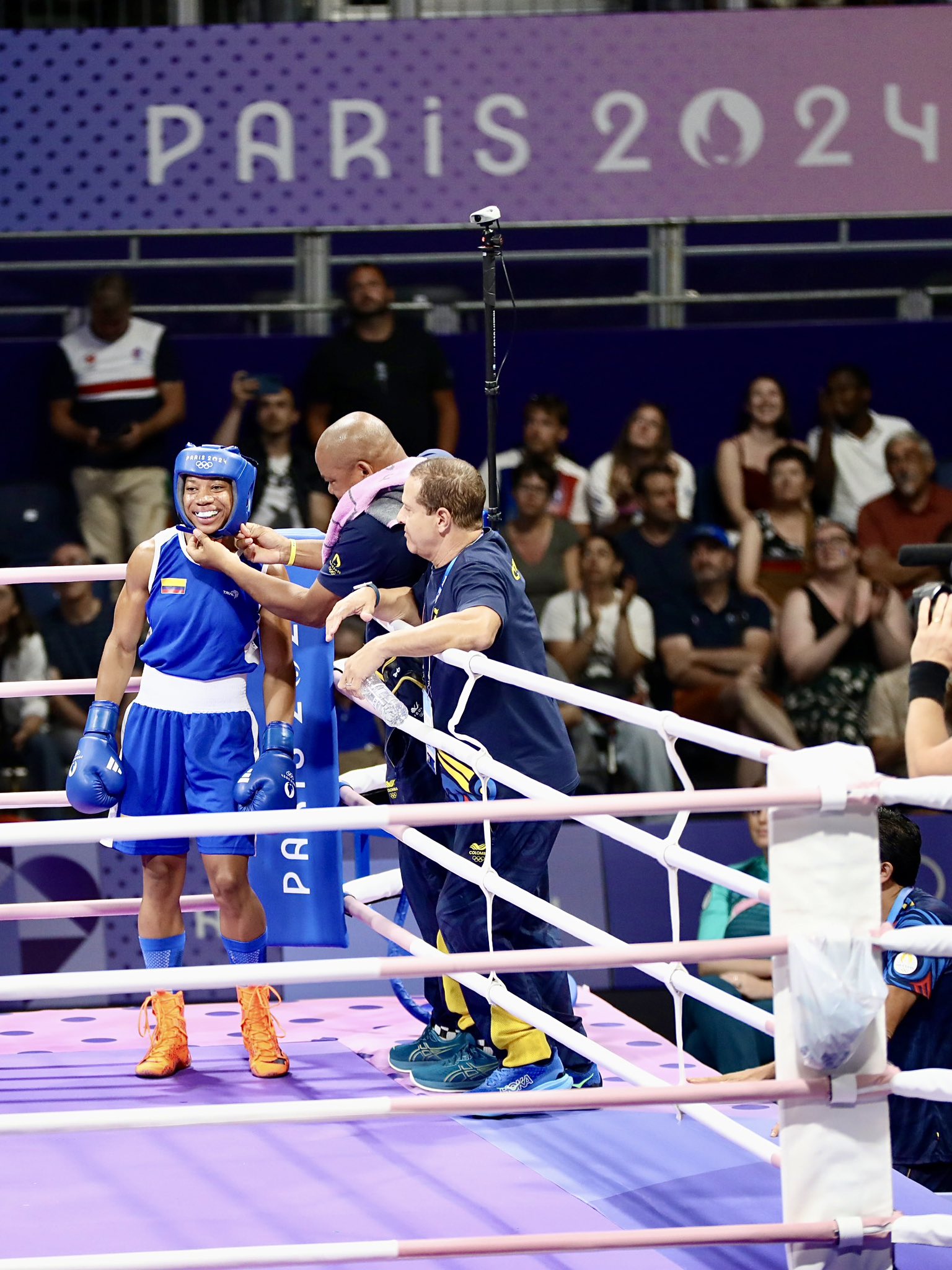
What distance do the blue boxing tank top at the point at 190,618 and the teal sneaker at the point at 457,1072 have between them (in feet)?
2.79

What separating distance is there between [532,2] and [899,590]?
285cm

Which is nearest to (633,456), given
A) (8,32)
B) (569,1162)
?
(8,32)

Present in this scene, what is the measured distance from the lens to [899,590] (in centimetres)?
614

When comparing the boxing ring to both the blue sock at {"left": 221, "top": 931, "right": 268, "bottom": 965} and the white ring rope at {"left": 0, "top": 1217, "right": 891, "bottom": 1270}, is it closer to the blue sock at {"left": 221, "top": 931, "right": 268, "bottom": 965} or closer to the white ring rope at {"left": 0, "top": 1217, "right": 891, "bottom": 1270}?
the white ring rope at {"left": 0, "top": 1217, "right": 891, "bottom": 1270}

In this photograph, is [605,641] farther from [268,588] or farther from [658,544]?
[268,588]

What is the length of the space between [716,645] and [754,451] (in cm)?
80

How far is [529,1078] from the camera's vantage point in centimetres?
279

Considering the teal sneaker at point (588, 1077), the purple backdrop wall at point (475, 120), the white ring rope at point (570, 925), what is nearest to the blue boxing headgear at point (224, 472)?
the white ring rope at point (570, 925)

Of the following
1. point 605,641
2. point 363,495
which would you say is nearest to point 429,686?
point 363,495

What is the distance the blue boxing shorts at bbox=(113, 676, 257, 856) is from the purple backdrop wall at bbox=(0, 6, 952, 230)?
3.72 meters

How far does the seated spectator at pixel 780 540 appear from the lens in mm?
6125

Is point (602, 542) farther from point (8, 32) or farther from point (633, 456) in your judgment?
point (8, 32)

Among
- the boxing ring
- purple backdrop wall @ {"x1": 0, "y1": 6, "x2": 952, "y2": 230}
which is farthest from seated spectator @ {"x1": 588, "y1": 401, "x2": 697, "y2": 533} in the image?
the boxing ring

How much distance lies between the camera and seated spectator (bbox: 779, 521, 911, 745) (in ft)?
19.7
